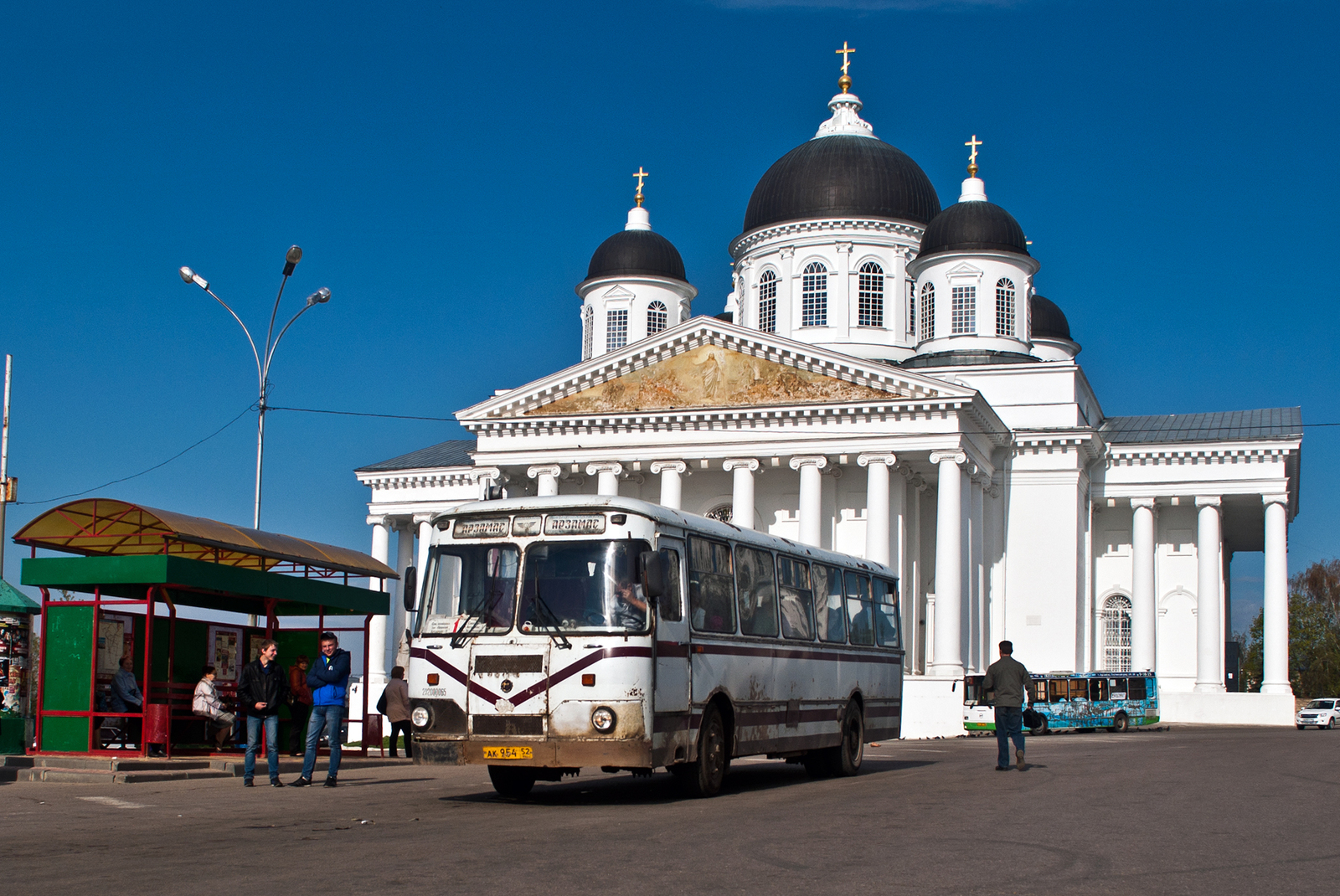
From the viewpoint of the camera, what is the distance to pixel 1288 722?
154 ft

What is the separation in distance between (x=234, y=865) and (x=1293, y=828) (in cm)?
785

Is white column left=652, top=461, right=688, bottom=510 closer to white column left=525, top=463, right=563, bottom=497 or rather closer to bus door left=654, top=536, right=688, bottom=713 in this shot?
white column left=525, top=463, right=563, bottom=497

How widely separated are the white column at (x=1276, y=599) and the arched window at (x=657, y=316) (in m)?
21.3

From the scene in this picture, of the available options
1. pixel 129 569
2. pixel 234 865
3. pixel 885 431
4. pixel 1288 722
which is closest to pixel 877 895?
pixel 234 865

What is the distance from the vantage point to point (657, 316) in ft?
184

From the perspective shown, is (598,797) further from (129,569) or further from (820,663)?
(129,569)

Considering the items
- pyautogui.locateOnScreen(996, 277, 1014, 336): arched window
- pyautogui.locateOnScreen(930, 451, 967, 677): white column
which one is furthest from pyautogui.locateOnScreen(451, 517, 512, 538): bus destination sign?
pyautogui.locateOnScreen(996, 277, 1014, 336): arched window

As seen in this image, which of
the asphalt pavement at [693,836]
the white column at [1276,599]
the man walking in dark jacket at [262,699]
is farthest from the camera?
the white column at [1276,599]

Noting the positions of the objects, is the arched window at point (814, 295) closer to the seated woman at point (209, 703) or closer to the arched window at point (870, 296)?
the arched window at point (870, 296)

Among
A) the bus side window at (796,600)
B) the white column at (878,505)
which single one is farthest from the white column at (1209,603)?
the bus side window at (796,600)

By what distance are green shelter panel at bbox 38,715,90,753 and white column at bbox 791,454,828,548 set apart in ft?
84.7

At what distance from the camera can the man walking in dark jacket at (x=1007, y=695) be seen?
1852 centimetres

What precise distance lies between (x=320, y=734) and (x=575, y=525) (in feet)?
13.2

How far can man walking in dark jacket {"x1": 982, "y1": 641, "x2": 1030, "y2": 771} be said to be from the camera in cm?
1852
